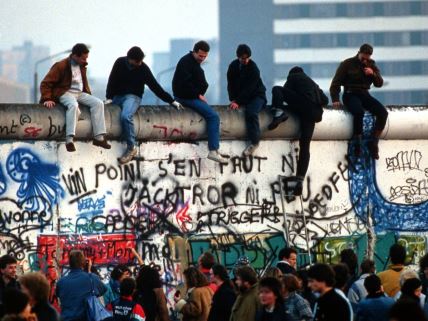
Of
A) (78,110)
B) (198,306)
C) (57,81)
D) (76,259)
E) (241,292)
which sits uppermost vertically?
(57,81)

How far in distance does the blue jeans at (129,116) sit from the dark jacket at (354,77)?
3352mm

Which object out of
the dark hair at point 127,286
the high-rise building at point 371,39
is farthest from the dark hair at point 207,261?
the high-rise building at point 371,39

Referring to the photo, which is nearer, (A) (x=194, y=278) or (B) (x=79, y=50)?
(A) (x=194, y=278)

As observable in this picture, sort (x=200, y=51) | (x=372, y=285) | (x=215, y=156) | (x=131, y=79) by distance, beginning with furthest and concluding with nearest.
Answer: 1. (x=215, y=156)
2. (x=200, y=51)
3. (x=131, y=79)
4. (x=372, y=285)

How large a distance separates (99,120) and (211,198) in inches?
90.1

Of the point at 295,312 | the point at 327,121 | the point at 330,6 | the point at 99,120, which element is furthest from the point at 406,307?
the point at 330,6

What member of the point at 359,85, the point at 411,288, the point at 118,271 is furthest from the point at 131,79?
the point at 411,288

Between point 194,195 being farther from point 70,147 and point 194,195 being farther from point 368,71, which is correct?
point 368,71

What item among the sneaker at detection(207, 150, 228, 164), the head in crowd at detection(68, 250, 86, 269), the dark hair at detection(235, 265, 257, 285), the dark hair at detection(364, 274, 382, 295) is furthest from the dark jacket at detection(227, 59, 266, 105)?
the dark hair at detection(364, 274, 382, 295)

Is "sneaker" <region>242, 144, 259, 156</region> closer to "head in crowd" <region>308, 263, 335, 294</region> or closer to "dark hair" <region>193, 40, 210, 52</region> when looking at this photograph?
"dark hair" <region>193, 40, 210, 52</region>

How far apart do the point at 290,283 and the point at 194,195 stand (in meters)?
6.09

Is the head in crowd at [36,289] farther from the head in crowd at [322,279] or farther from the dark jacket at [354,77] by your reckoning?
the dark jacket at [354,77]

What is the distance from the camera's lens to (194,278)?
61.1ft

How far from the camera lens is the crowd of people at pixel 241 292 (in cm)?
1528
